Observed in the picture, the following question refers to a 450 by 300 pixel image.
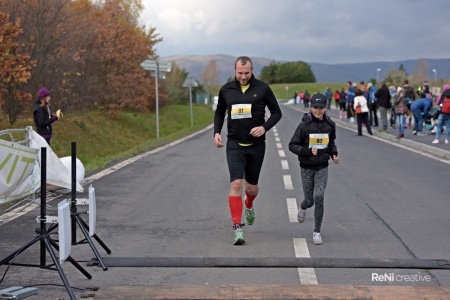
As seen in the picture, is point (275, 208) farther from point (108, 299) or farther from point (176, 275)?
point (108, 299)

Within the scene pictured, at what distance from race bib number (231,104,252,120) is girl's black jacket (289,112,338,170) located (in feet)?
1.95

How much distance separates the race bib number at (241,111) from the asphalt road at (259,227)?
1.31m

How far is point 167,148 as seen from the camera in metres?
21.9

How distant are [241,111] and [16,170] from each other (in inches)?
121

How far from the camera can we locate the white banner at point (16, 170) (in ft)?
27.5

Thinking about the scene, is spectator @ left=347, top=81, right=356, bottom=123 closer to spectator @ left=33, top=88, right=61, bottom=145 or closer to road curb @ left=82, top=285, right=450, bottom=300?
spectator @ left=33, top=88, right=61, bottom=145

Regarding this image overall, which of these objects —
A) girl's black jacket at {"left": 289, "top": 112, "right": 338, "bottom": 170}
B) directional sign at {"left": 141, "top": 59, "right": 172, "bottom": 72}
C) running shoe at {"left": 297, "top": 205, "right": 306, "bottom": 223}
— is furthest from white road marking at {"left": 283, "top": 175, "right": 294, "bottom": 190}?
directional sign at {"left": 141, "top": 59, "right": 172, "bottom": 72}

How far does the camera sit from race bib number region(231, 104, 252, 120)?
24.3 ft

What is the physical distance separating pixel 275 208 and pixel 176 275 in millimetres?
3909

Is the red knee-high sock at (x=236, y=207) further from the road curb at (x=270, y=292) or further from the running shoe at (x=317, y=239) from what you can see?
the road curb at (x=270, y=292)

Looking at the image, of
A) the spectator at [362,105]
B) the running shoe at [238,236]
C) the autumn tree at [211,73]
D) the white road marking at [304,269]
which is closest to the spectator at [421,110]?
the spectator at [362,105]

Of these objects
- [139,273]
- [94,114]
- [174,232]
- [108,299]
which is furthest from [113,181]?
[94,114]

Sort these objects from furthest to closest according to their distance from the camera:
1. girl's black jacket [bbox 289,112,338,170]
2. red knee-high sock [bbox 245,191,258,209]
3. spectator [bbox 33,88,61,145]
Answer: spectator [bbox 33,88,61,145] → red knee-high sock [bbox 245,191,258,209] → girl's black jacket [bbox 289,112,338,170]

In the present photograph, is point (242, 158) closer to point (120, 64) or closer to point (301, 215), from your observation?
point (301, 215)
